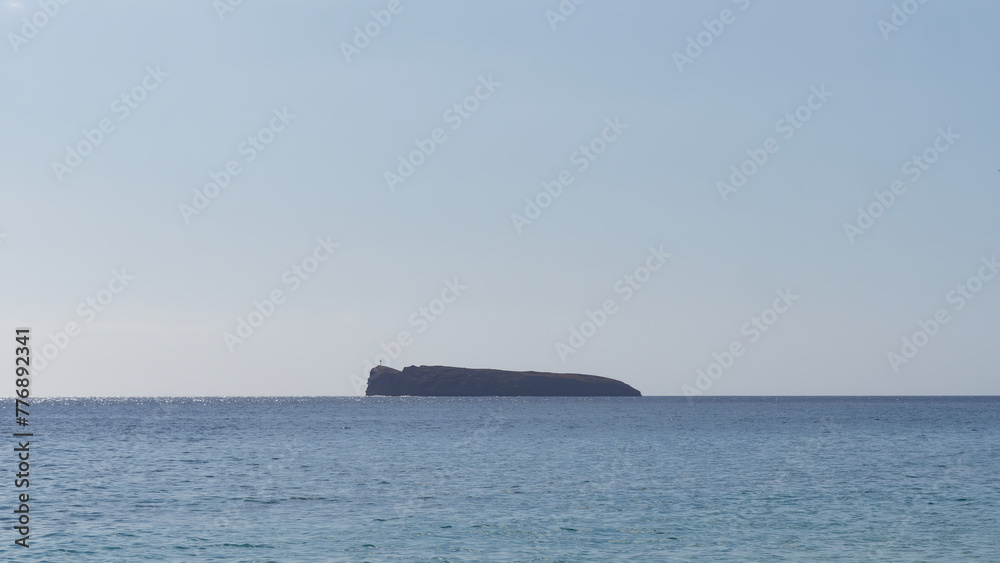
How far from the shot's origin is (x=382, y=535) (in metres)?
33.2

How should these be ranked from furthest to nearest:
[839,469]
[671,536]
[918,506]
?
1. [839,469]
2. [918,506]
3. [671,536]

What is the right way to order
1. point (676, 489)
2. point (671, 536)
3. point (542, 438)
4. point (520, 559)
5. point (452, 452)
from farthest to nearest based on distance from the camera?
1. point (542, 438)
2. point (452, 452)
3. point (676, 489)
4. point (671, 536)
5. point (520, 559)

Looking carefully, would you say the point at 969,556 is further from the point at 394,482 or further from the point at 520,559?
the point at 394,482

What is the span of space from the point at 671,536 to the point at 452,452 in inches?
1675

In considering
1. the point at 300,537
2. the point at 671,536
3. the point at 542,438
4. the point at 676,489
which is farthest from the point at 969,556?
the point at 542,438

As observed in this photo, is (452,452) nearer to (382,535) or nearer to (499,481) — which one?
(499,481)

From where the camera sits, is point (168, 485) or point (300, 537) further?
point (168, 485)

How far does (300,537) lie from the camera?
32719mm

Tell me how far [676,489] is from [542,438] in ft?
157

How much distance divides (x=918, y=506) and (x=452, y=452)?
4099 centimetres

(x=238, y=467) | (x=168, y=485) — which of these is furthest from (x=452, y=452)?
(x=168, y=485)

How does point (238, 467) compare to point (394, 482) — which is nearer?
point (394, 482)

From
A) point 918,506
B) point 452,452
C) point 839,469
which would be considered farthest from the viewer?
point 452,452

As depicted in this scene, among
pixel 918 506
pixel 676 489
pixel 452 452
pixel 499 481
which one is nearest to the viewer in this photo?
pixel 918 506
